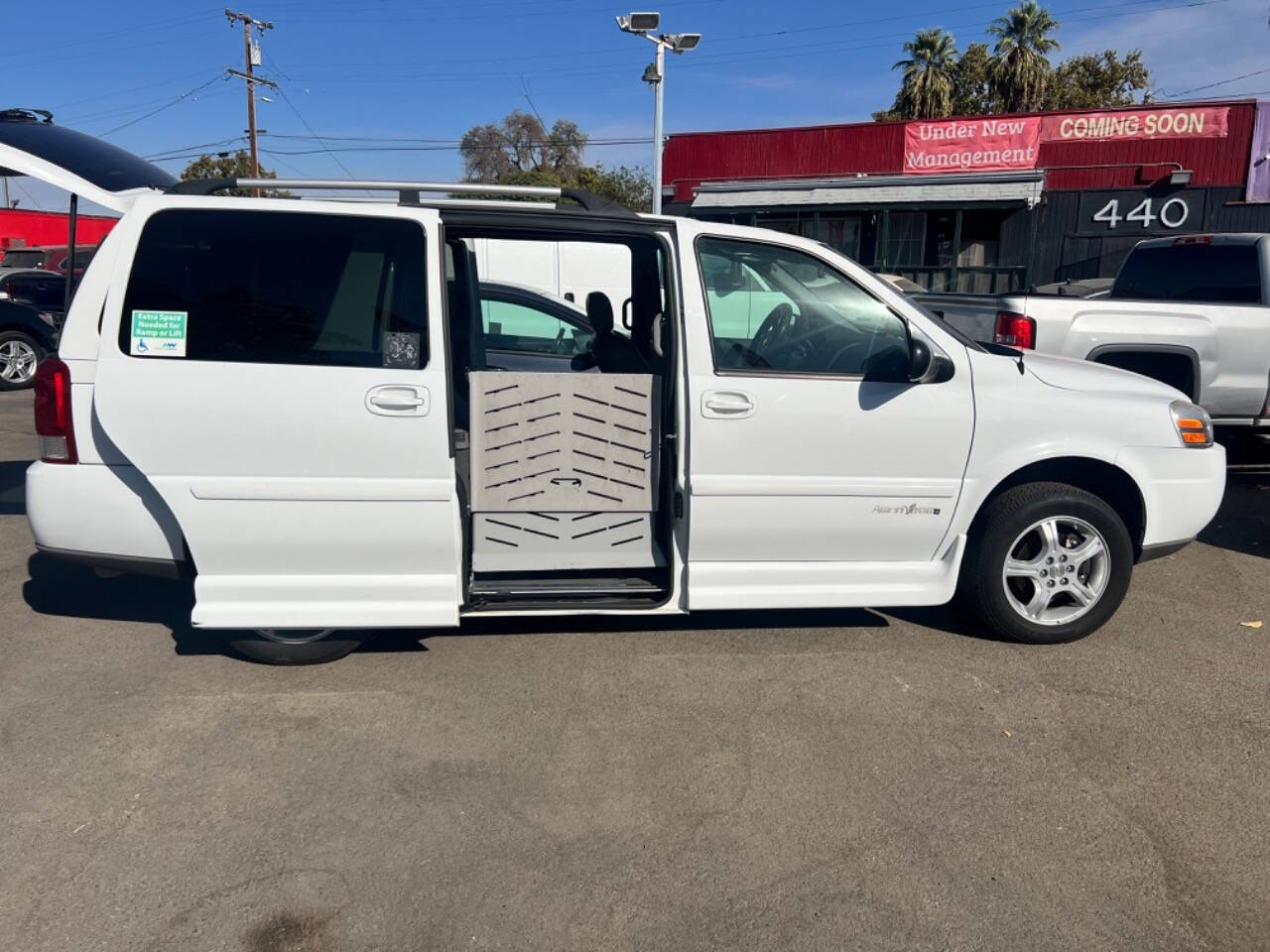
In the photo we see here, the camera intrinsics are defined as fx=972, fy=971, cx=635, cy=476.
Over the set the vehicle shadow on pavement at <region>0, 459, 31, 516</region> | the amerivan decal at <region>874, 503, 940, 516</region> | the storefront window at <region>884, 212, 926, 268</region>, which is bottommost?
the vehicle shadow on pavement at <region>0, 459, 31, 516</region>

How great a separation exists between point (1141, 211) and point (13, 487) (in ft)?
75.1

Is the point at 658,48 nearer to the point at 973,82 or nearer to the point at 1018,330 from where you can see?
the point at 1018,330

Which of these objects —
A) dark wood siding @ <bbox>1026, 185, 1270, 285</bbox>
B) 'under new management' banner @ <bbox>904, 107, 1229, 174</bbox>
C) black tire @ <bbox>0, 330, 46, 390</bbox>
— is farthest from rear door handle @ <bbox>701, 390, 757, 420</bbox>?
'under new management' banner @ <bbox>904, 107, 1229, 174</bbox>

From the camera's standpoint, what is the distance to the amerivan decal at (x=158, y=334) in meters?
3.71

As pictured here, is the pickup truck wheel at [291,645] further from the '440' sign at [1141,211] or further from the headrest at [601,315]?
the '440' sign at [1141,211]

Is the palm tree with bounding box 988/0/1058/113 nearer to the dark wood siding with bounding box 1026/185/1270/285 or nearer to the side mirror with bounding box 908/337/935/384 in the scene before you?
the dark wood siding with bounding box 1026/185/1270/285

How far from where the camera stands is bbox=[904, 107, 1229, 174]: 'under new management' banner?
2156 centimetres

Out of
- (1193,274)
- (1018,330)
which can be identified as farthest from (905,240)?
A: (1018,330)

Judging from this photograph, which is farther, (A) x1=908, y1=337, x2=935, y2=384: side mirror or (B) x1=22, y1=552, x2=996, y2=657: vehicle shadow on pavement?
(B) x1=22, y1=552, x2=996, y2=657: vehicle shadow on pavement

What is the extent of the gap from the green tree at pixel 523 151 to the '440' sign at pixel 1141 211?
99.4 ft

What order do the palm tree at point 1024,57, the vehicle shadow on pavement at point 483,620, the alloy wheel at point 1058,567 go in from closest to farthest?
the alloy wheel at point 1058,567 → the vehicle shadow on pavement at point 483,620 → the palm tree at point 1024,57

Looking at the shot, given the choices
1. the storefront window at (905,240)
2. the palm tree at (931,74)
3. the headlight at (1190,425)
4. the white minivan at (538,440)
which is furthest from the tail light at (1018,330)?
the palm tree at (931,74)

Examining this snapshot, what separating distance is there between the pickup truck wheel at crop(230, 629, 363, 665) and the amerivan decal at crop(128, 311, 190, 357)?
123cm

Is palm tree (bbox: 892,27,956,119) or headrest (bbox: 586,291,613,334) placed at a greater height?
palm tree (bbox: 892,27,956,119)
